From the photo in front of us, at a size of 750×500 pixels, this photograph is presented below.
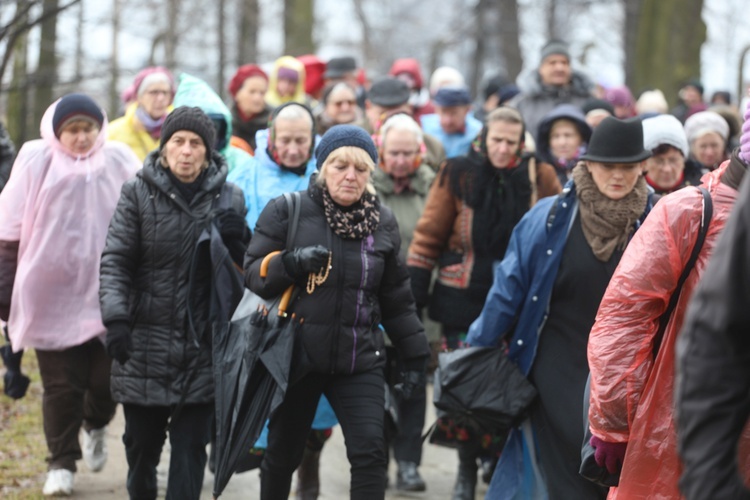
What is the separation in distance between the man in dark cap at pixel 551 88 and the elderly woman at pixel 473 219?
3402mm

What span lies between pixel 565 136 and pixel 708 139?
3.47 feet

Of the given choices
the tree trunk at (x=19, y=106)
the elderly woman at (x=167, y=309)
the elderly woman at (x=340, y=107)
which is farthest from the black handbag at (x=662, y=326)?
the tree trunk at (x=19, y=106)

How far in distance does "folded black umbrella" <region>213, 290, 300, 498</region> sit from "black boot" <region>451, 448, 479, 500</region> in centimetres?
192

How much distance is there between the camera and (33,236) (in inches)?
268

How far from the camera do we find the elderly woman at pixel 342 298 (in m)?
5.68

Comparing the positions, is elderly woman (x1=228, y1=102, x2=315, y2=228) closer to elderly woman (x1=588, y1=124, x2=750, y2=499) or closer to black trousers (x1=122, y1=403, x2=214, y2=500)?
black trousers (x1=122, y1=403, x2=214, y2=500)

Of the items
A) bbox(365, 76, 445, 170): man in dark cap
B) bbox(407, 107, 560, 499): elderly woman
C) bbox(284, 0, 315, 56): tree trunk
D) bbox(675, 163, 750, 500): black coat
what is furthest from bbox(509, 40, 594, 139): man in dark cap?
bbox(284, 0, 315, 56): tree trunk

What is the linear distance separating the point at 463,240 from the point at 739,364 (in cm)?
467

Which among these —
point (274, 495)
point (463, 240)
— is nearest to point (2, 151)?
point (463, 240)

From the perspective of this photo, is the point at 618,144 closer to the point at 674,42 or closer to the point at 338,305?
the point at 338,305

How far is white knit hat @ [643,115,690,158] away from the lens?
279 inches

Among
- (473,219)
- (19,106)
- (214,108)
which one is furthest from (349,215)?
(19,106)

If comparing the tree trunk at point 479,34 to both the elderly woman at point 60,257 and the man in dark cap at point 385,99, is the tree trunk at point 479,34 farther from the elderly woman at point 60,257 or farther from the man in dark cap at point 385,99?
the elderly woman at point 60,257

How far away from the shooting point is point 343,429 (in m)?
5.76
